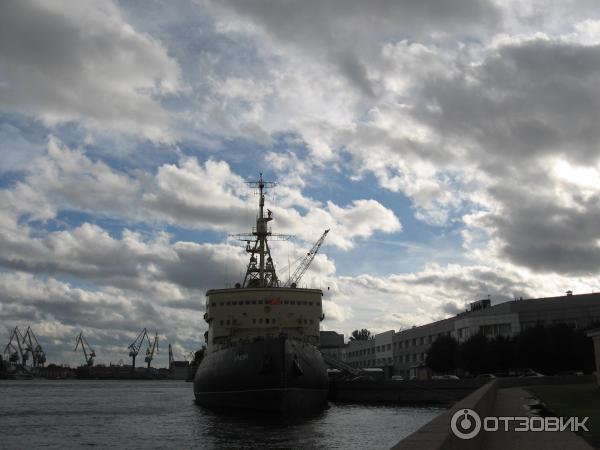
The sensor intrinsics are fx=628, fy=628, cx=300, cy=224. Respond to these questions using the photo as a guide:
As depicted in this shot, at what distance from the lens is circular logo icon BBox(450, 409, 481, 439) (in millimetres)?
13266

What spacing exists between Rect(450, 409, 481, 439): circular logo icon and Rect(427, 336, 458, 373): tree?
9004 centimetres

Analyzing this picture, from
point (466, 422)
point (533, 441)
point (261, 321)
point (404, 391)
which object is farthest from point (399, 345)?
point (466, 422)

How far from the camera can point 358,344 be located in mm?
173375

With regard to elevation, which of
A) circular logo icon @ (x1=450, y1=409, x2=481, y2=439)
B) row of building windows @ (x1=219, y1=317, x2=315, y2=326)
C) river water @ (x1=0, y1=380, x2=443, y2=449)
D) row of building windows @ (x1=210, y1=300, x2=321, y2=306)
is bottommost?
river water @ (x1=0, y1=380, x2=443, y2=449)

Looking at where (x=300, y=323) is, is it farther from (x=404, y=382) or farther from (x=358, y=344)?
(x=358, y=344)

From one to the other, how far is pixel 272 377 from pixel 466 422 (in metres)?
31.8

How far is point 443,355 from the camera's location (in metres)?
105

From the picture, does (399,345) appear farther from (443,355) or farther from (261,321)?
(261,321)

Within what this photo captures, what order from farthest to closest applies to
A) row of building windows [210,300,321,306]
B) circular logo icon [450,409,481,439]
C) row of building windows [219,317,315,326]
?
1. row of building windows [210,300,321,306]
2. row of building windows [219,317,315,326]
3. circular logo icon [450,409,481,439]

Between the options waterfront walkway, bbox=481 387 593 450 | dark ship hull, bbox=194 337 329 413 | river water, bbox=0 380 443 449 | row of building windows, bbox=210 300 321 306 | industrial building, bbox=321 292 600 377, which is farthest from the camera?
industrial building, bbox=321 292 600 377

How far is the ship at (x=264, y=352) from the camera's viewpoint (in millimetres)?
45375

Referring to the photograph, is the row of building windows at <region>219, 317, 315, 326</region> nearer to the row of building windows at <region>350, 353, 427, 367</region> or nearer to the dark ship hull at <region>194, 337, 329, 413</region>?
the dark ship hull at <region>194, 337, 329, 413</region>

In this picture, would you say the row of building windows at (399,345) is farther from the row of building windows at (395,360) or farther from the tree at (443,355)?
the tree at (443,355)

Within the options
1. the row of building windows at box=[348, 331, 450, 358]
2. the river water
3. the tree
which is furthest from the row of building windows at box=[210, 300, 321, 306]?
the row of building windows at box=[348, 331, 450, 358]
